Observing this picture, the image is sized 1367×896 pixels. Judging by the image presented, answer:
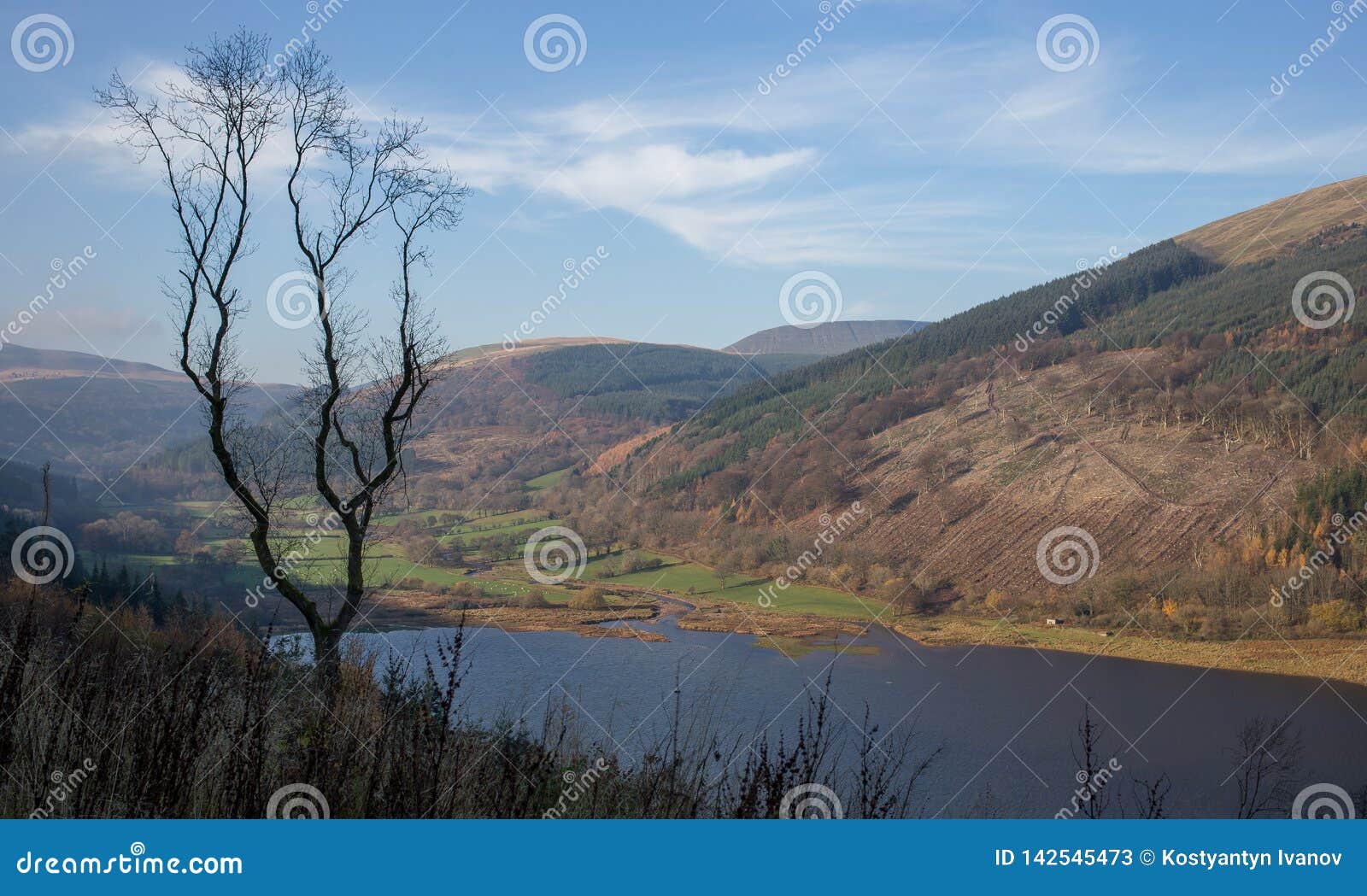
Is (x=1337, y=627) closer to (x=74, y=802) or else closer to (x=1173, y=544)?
(x=1173, y=544)

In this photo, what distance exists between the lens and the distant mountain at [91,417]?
65.8 m

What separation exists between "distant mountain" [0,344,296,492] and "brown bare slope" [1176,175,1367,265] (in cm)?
11137

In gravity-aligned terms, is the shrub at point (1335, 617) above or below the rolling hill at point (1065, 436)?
below

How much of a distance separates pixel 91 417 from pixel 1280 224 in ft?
467

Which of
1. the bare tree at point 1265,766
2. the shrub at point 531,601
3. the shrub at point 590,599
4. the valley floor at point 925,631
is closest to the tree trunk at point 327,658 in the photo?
the bare tree at point 1265,766

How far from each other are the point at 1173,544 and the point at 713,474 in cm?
3263

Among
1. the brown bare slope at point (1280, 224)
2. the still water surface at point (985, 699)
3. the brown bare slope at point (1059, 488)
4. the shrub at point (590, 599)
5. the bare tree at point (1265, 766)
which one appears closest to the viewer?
the bare tree at point (1265, 766)

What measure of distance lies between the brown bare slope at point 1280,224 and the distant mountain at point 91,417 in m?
111

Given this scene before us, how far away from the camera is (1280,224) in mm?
114625

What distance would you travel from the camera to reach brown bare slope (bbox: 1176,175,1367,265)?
103 meters

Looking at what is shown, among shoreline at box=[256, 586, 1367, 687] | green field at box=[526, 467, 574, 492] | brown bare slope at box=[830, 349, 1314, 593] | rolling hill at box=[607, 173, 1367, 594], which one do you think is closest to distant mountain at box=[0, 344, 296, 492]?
green field at box=[526, 467, 574, 492]

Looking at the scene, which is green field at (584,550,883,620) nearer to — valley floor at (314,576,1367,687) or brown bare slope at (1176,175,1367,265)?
valley floor at (314,576,1367,687)

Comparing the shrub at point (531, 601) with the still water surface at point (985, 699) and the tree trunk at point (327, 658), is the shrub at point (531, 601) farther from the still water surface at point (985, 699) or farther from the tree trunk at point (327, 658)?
the tree trunk at point (327, 658)

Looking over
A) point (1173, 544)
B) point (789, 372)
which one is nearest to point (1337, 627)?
point (1173, 544)
